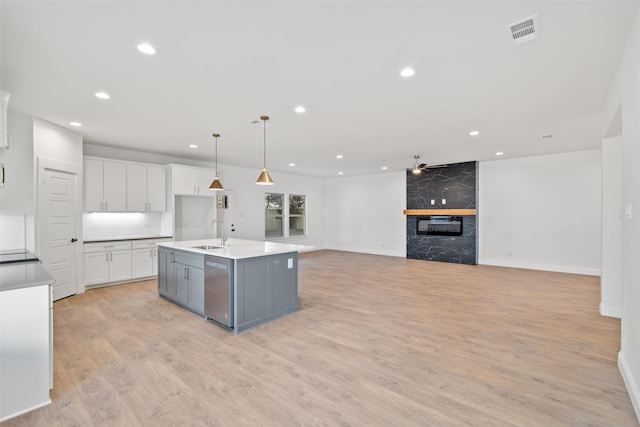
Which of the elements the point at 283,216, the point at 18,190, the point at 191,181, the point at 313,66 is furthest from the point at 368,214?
the point at 18,190

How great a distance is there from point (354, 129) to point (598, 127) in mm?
3770

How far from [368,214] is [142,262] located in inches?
261

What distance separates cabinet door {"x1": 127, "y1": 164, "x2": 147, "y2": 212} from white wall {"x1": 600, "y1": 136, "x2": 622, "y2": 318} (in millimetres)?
7422

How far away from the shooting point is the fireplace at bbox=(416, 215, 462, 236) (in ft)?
26.5

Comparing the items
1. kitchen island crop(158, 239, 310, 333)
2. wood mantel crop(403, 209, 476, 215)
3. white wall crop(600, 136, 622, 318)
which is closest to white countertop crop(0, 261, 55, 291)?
kitchen island crop(158, 239, 310, 333)

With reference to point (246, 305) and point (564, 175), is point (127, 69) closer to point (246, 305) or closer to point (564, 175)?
point (246, 305)

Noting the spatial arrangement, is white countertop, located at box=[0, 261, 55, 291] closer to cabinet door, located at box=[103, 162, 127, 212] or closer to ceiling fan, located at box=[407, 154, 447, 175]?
cabinet door, located at box=[103, 162, 127, 212]

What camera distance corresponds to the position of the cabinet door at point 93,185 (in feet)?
17.4

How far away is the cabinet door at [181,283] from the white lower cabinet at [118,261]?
69.8 inches

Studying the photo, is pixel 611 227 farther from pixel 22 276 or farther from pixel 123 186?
pixel 123 186

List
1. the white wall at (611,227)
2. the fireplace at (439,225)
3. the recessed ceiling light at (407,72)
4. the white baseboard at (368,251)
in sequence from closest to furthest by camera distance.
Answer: the recessed ceiling light at (407,72) → the white wall at (611,227) → the fireplace at (439,225) → the white baseboard at (368,251)

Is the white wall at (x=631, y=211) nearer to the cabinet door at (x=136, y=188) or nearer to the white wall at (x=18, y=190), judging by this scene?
the white wall at (x=18, y=190)

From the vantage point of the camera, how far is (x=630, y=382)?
2.22m

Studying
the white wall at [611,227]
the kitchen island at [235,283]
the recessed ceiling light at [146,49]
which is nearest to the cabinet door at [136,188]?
the kitchen island at [235,283]
